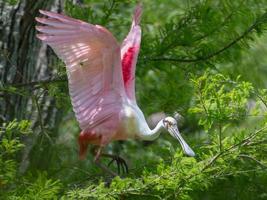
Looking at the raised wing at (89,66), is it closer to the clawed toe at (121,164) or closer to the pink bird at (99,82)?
A: the pink bird at (99,82)

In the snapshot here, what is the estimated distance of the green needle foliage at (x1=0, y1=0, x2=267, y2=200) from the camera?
10.1ft

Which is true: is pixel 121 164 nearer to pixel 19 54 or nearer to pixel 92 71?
pixel 92 71

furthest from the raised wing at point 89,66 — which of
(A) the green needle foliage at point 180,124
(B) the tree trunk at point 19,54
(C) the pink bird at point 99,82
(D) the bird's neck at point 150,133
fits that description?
(B) the tree trunk at point 19,54

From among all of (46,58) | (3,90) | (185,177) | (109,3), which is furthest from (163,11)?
(185,177)

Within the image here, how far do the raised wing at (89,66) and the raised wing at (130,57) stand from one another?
0.05m

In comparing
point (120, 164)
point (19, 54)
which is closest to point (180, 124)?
point (120, 164)

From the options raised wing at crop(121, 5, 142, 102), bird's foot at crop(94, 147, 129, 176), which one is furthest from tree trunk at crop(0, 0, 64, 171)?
raised wing at crop(121, 5, 142, 102)

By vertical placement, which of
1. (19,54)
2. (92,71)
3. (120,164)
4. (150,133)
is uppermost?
(92,71)

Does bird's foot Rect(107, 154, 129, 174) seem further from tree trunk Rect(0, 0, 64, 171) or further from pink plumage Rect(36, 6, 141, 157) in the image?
tree trunk Rect(0, 0, 64, 171)

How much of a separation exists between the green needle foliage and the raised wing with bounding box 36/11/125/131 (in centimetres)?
22

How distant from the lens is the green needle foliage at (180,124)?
309 cm

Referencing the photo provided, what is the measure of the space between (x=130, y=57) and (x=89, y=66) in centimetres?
21

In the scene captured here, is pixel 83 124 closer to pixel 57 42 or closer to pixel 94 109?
pixel 94 109

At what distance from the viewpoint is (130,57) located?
11.6ft
